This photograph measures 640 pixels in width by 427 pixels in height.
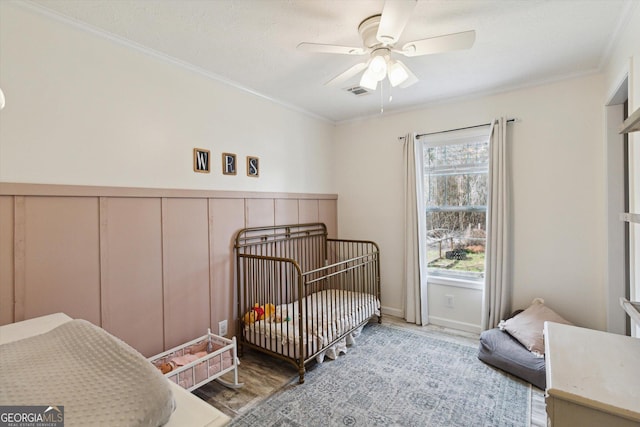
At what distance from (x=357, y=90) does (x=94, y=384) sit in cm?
284

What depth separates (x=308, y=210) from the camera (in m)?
3.50

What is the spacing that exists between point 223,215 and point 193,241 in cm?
34

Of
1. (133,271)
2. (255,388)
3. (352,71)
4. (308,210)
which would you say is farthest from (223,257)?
(352,71)

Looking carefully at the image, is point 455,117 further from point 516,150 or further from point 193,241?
point 193,241

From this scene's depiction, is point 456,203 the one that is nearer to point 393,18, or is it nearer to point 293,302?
point 293,302

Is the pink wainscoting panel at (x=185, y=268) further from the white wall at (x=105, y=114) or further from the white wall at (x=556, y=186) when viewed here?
the white wall at (x=556, y=186)

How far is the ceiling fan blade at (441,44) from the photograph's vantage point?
149cm

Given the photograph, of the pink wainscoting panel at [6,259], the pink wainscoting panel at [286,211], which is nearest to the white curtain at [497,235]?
the pink wainscoting panel at [286,211]

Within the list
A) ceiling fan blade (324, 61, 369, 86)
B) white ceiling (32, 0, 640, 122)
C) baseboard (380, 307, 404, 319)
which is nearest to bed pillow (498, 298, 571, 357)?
baseboard (380, 307, 404, 319)

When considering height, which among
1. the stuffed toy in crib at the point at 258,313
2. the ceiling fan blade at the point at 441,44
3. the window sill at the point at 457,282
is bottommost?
the stuffed toy in crib at the point at 258,313

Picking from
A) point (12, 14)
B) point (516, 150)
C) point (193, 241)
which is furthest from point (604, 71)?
point (12, 14)

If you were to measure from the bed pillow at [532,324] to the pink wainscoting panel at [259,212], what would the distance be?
2.36m

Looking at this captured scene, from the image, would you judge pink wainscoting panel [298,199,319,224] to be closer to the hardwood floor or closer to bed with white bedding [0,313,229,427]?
the hardwood floor

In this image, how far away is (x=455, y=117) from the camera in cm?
309
